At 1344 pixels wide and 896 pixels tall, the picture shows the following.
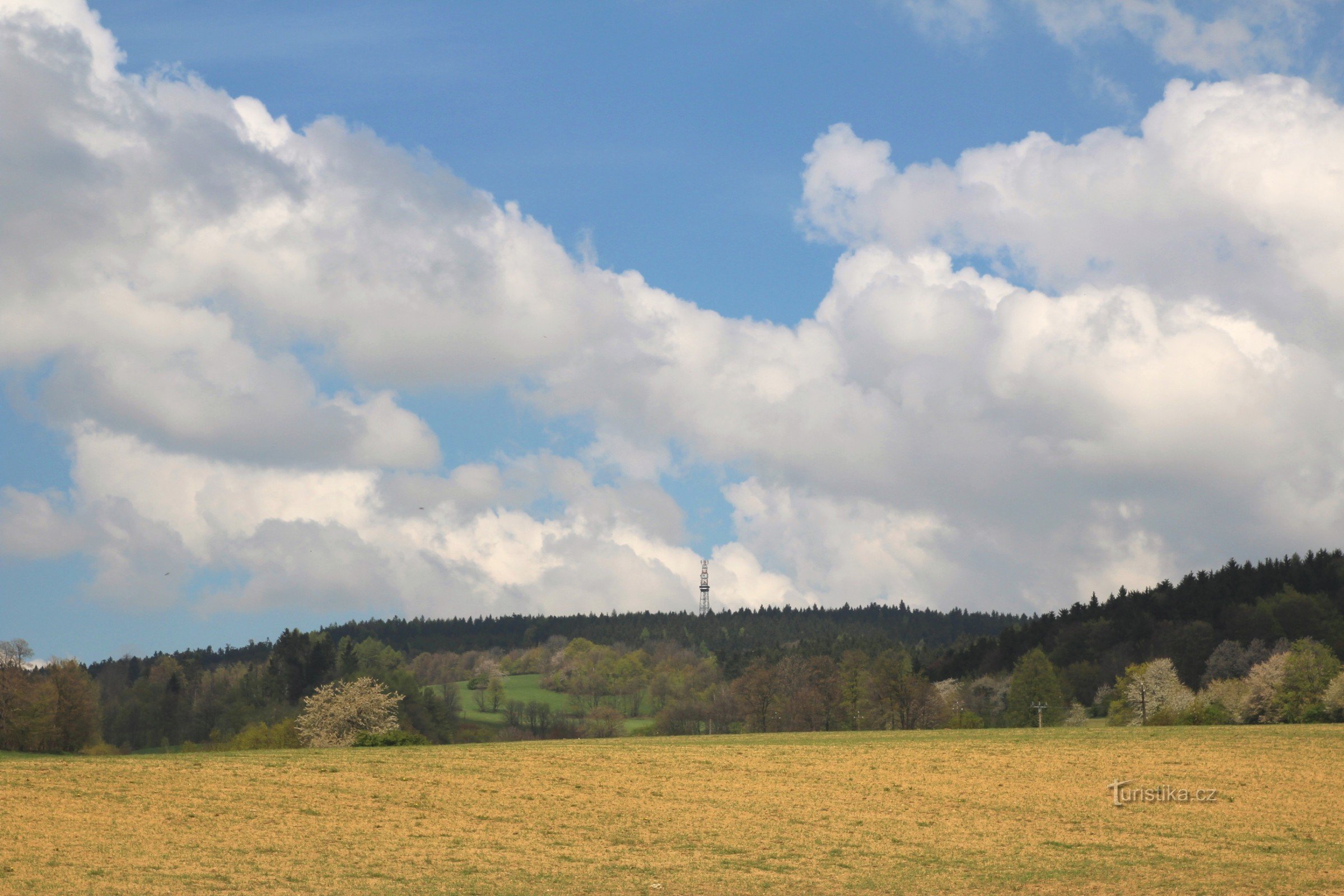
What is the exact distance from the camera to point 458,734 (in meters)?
162

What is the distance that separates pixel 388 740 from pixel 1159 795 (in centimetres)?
4497

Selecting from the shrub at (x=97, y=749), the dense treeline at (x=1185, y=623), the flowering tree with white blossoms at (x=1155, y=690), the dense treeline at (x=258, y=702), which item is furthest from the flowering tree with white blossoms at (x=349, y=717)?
the dense treeline at (x=1185, y=623)

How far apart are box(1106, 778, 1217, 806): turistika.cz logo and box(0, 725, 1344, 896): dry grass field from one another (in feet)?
2.20

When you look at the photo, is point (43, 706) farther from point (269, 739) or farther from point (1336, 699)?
point (1336, 699)

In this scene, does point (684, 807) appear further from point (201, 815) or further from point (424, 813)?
point (201, 815)

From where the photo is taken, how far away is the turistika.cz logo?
46.7 m

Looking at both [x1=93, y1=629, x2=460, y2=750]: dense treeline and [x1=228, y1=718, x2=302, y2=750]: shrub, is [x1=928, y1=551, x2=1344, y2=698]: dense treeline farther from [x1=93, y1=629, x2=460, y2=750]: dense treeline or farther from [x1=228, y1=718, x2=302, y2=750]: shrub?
[x1=228, y1=718, x2=302, y2=750]: shrub

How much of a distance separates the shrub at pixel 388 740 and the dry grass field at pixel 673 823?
364 inches

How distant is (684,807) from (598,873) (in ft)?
43.1

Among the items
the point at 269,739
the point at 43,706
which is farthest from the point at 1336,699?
the point at 43,706

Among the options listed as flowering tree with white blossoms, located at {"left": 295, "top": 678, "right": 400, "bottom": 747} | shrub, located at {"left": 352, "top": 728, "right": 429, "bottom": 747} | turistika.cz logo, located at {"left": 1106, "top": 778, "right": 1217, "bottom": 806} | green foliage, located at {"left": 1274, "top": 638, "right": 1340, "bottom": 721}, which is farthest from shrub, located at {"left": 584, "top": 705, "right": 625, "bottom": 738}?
turistika.cz logo, located at {"left": 1106, "top": 778, "right": 1217, "bottom": 806}

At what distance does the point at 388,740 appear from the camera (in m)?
71.2

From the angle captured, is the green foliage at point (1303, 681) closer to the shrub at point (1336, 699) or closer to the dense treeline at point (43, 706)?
the shrub at point (1336, 699)

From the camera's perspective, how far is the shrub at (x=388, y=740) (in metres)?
71.1
